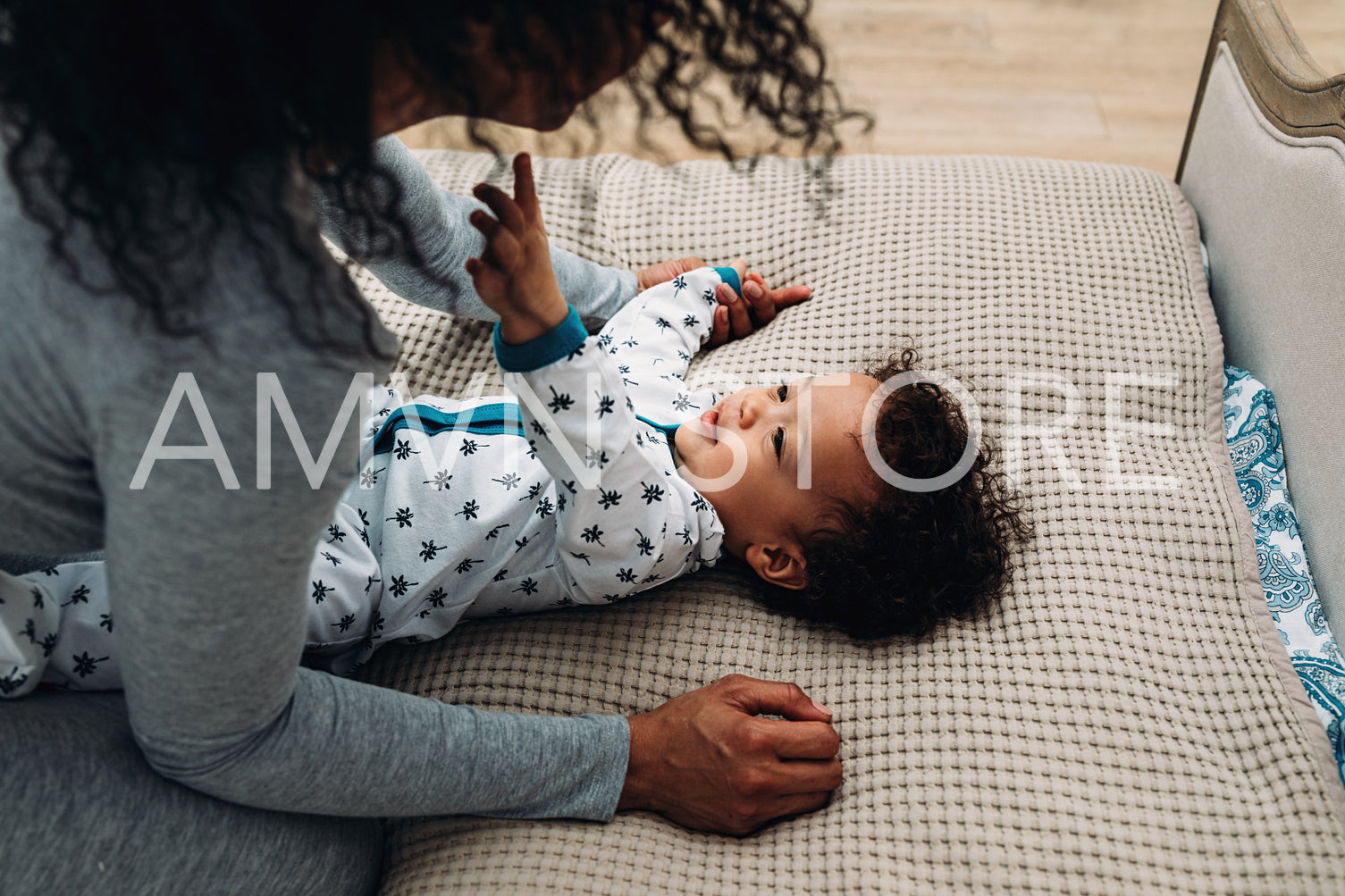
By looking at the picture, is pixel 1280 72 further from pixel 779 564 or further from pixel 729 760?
pixel 729 760

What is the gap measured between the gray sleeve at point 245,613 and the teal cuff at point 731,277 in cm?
70

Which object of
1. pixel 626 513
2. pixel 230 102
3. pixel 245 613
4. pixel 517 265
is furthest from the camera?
pixel 626 513

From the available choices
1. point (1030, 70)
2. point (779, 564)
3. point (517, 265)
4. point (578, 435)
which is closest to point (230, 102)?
point (517, 265)

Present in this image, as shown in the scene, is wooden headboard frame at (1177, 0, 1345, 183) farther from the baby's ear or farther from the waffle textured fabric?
the baby's ear

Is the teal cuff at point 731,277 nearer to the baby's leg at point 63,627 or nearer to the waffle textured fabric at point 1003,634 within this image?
the waffle textured fabric at point 1003,634

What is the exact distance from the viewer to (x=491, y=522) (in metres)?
0.95

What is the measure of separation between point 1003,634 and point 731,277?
23.1 inches

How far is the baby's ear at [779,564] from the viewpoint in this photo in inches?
39.8

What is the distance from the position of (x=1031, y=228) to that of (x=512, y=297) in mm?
811

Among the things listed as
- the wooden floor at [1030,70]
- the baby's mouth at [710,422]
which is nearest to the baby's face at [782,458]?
the baby's mouth at [710,422]

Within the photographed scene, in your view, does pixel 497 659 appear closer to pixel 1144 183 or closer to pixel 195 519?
pixel 195 519

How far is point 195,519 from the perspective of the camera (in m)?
0.51

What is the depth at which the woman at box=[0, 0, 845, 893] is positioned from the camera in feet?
1.48

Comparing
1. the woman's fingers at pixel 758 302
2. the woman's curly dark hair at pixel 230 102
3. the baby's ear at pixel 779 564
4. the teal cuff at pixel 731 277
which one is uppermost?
the woman's curly dark hair at pixel 230 102
